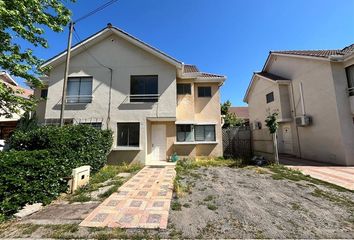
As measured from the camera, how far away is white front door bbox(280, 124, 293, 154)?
14.8m

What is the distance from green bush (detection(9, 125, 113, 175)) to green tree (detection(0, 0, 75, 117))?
151 cm

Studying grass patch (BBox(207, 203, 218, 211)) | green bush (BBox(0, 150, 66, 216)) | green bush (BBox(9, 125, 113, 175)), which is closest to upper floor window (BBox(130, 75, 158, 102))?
green bush (BBox(9, 125, 113, 175))

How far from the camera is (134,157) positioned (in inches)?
449

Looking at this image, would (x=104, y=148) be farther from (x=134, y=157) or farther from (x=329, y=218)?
(x=329, y=218)

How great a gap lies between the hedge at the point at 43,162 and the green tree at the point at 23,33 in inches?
65.2

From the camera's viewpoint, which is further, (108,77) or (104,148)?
(108,77)

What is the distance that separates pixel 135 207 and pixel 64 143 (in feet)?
14.2

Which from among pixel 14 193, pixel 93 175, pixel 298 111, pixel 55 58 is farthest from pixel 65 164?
pixel 298 111

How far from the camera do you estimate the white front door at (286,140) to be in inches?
581

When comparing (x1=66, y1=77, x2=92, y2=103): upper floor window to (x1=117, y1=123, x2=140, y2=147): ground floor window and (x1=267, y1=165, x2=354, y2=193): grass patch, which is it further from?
(x1=267, y1=165, x2=354, y2=193): grass patch

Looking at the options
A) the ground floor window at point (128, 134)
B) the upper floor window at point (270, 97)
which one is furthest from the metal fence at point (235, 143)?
the ground floor window at point (128, 134)

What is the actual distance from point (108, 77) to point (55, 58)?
3845 mm

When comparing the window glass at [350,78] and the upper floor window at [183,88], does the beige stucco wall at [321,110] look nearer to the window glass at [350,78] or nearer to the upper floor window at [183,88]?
the window glass at [350,78]

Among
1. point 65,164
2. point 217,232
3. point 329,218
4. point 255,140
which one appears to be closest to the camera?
point 217,232
